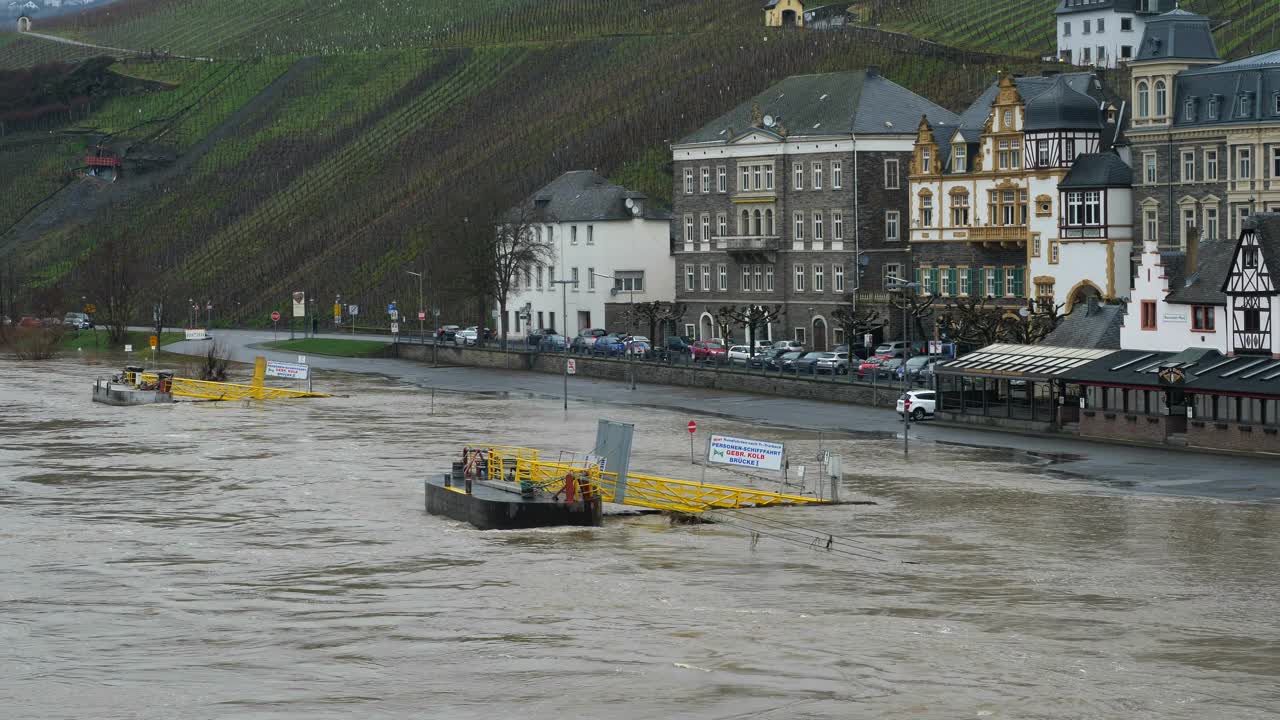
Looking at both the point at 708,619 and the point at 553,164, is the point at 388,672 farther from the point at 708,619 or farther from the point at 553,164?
the point at 553,164

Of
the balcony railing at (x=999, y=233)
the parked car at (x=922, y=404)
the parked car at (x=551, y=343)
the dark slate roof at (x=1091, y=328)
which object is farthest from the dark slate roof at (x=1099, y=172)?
the parked car at (x=551, y=343)

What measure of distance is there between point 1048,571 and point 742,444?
53.8 feet

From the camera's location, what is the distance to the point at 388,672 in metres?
43.7

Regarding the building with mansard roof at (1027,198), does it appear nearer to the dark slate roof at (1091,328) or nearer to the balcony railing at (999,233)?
the balcony railing at (999,233)

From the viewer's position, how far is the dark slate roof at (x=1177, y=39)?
10569 cm

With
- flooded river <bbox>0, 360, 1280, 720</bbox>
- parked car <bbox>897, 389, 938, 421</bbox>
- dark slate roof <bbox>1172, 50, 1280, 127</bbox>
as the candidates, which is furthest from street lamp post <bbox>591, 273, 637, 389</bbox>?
flooded river <bbox>0, 360, 1280, 720</bbox>

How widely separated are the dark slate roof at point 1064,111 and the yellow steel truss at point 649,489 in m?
49.7

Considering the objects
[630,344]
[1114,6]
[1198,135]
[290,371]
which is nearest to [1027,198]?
[1198,135]

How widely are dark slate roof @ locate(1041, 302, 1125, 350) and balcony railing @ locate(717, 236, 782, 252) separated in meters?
35.3

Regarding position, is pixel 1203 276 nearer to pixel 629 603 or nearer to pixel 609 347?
pixel 629 603

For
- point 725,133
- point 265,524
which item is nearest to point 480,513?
point 265,524

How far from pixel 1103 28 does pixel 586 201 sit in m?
52.0

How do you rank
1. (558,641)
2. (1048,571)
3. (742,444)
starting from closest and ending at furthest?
1. (558,641)
2. (1048,571)
3. (742,444)

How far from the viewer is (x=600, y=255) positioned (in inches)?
5733
